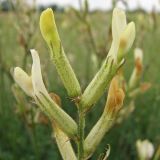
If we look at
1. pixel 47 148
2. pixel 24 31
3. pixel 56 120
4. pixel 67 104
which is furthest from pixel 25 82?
pixel 67 104

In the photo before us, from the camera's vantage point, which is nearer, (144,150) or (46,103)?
(46,103)

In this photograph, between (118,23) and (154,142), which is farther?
(154,142)

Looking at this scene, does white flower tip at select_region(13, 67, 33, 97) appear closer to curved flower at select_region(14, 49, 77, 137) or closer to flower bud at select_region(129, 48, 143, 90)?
curved flower at select_region(14, 49, 77, 137)

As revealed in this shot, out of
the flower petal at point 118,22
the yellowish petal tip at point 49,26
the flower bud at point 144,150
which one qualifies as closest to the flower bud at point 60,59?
the yellowish petal tip at point 49,26

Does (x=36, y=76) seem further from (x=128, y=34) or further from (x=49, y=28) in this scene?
(x=128, y=34)

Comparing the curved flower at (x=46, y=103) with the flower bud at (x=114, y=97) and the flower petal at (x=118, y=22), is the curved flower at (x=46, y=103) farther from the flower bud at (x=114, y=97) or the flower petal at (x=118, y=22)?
the flower petal at (x=118, y=22)

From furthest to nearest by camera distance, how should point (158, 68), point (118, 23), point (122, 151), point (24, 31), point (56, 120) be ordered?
1. point (158, 68)
2. point (122, 151)
3. point (24, 31)
4. point (56, 120)
5. point (118, 23)

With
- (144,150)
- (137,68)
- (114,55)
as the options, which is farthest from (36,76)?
(144,150)

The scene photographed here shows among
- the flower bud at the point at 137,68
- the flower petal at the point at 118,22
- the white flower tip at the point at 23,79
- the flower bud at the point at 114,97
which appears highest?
the flower petal at the point at 118,22

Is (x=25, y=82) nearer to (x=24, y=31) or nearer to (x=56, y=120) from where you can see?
(x=56, y=120)

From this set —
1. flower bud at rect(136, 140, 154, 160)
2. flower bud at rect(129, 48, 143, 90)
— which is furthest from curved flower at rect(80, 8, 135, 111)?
flower bud at rect(136, 140, 154, 160)

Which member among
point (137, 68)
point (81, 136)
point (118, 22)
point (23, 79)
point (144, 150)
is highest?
point (118, 22)
